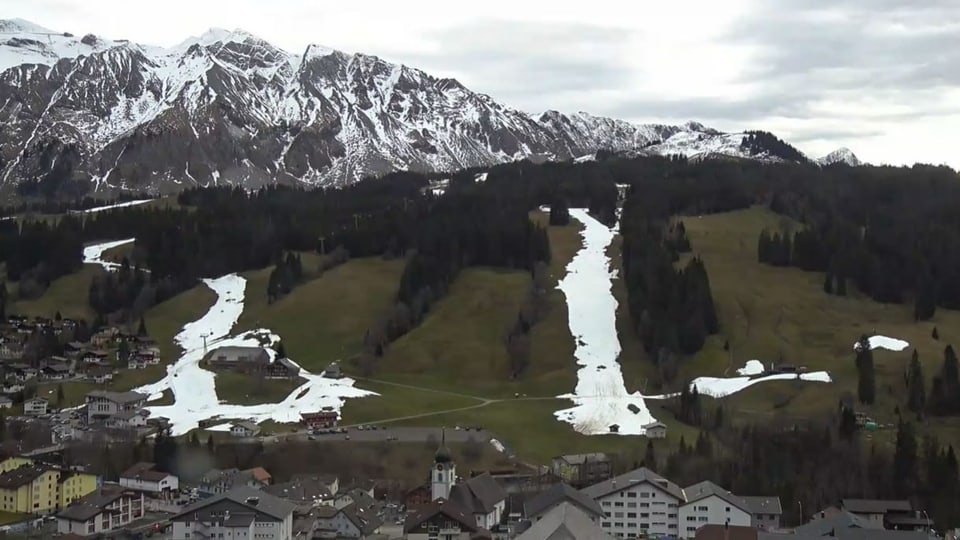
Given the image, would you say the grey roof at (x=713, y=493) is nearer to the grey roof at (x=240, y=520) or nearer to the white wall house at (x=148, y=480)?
the grey roof at (x=240, y=520)

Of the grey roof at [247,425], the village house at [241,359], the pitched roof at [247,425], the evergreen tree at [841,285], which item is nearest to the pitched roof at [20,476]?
the pitched roof at [247,425]

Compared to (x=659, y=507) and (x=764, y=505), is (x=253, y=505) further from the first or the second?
(x=764, y=505)

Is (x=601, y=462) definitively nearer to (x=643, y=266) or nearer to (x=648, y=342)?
(x=648, y=342)

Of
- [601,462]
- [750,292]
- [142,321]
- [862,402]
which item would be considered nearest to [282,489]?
[601,462]

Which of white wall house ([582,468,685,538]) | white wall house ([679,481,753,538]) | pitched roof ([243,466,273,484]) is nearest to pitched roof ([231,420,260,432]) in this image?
pitched roof ([243,466,273,484])

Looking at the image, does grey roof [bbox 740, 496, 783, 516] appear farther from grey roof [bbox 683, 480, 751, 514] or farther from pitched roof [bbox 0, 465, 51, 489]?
pitched roof [bbox 0, 465, 51, 489]
